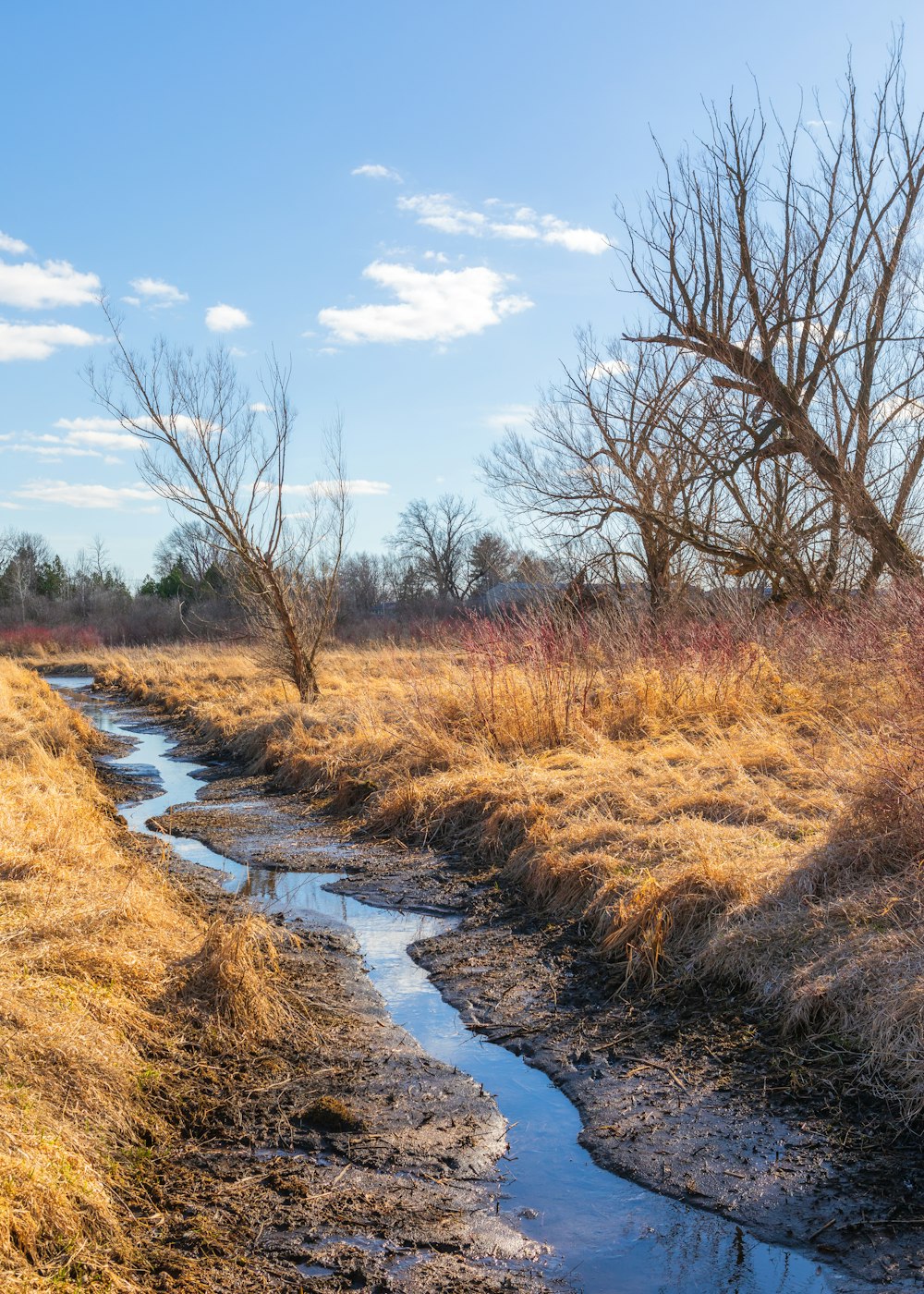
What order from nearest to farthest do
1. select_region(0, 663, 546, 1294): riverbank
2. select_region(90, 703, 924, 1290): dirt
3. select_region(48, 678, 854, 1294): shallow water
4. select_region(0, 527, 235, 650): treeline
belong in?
select_region(0, 663, 546, 1294): riverbank → select_region(48, 678, 854, 1294): shallow water → select_region(90, 703, 924, 1290): dirt → select_region(0, 527, 235, 650): treeline

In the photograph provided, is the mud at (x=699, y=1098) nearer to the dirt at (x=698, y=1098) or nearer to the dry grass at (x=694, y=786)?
the dirt at (x=698, y=1098)

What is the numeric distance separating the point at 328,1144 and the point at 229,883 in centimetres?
412

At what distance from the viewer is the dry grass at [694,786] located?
15.3 feet

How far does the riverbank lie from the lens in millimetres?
2820

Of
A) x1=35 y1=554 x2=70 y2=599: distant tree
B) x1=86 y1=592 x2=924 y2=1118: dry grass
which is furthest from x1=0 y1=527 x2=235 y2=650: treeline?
x1=86 y1=592 x2=924 y2=1118: dry grass

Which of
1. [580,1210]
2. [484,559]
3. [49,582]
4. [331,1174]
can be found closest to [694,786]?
[580,1210]

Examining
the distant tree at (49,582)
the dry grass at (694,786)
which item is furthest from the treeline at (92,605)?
the dry grass at (694,786)

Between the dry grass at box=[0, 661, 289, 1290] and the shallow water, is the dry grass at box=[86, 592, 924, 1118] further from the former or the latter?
the dry grass at box=[0, 661, 289, 1290]

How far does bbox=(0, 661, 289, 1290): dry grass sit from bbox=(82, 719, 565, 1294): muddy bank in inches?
5.7

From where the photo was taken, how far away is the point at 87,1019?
3744 mm

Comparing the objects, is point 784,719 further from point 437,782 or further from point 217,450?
point 217,450

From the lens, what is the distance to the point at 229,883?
7555mm

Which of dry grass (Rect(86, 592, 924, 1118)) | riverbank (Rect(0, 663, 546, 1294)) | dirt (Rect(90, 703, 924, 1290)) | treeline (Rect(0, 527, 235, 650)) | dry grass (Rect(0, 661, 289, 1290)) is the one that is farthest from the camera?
Result: treeline (Rect(0, 527, 235, 650))

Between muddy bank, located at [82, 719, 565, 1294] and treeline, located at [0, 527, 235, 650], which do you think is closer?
muddy bank, located at [82, 719, 565, 1294]
